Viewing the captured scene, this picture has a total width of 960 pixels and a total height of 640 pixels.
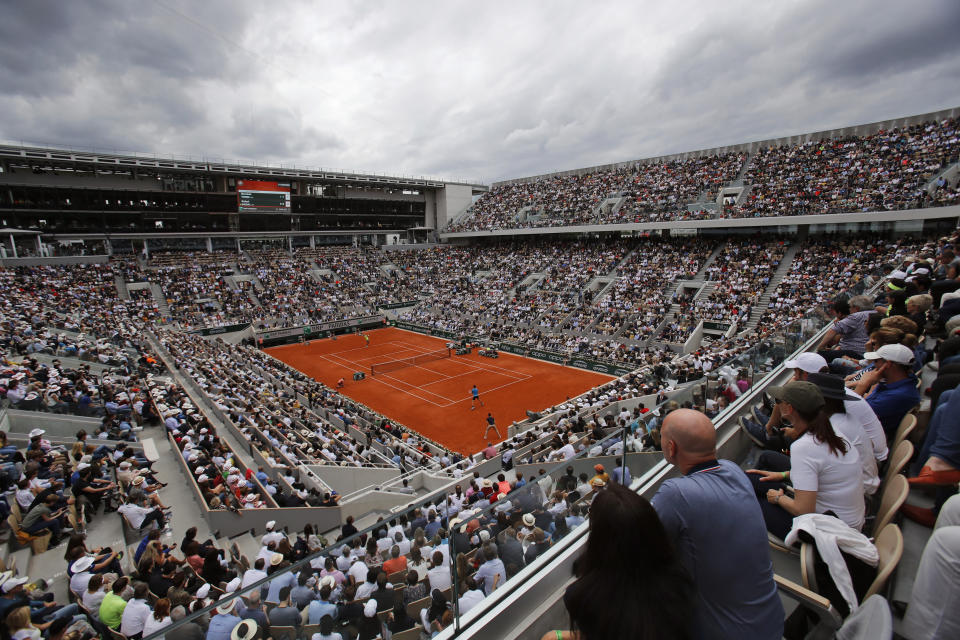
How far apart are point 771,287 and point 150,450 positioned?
3542 cm

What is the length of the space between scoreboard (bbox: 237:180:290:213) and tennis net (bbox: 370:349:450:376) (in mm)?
31356

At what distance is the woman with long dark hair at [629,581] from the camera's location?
1773 millimetres

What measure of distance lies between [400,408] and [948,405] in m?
24.0

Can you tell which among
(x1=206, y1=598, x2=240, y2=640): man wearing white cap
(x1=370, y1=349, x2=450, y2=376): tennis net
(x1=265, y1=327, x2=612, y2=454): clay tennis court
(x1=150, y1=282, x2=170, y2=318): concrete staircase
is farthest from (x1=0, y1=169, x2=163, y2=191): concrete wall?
(x1=206, y1=598, x2=240, y2=640): man wearing white cap

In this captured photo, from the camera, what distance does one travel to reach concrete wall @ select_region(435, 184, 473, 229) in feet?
229

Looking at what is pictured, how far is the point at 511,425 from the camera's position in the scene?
67.4 feet

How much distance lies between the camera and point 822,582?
268 centimetres

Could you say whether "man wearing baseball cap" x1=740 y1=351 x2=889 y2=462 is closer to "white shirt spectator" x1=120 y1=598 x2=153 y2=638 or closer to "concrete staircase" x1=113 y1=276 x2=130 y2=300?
"white shirt spectator" x1=120 y1=598 x2=153 y2=638

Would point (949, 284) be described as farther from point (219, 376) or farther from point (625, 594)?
point (219, 376)

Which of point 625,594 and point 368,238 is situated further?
point 368,238

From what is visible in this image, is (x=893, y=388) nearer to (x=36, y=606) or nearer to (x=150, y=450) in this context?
(x=36, y=606)

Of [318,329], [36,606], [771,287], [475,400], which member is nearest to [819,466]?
[36,606]

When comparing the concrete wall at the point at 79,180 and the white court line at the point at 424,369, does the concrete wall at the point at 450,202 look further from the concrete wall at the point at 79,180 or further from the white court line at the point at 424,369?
the concrete wall at the point at 79,180

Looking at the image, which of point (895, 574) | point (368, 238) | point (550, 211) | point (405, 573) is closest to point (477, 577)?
point (405, 573)
